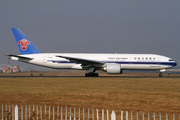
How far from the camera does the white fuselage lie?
117ft

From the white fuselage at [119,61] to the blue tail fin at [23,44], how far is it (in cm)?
155

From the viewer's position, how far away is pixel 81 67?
35094 millimetres

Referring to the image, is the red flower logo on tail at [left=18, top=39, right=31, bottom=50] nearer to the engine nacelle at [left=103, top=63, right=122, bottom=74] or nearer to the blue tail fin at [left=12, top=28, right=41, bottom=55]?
the blue tail fin at [left=12, top=28, right=41, bottom=55]

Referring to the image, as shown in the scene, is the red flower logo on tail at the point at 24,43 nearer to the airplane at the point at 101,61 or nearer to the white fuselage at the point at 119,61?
the airplane at the point at 101,61

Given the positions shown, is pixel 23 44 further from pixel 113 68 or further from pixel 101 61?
pixel 113 68

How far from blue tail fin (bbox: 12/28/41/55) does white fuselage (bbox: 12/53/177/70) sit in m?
1.55

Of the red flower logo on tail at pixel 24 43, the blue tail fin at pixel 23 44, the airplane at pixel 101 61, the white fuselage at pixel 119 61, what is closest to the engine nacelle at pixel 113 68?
the airplane at pixel 101 61

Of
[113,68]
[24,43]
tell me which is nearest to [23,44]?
[24,43]

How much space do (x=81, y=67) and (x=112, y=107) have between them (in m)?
24.4

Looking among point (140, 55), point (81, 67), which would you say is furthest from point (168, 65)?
point (81, 67)

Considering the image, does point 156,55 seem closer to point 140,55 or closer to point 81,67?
point 140,55

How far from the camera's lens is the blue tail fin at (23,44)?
38.0 metres

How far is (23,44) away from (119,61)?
15.7 metres

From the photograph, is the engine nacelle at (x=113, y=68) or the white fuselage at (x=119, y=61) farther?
the white fuselage at (x=119, y=61)
